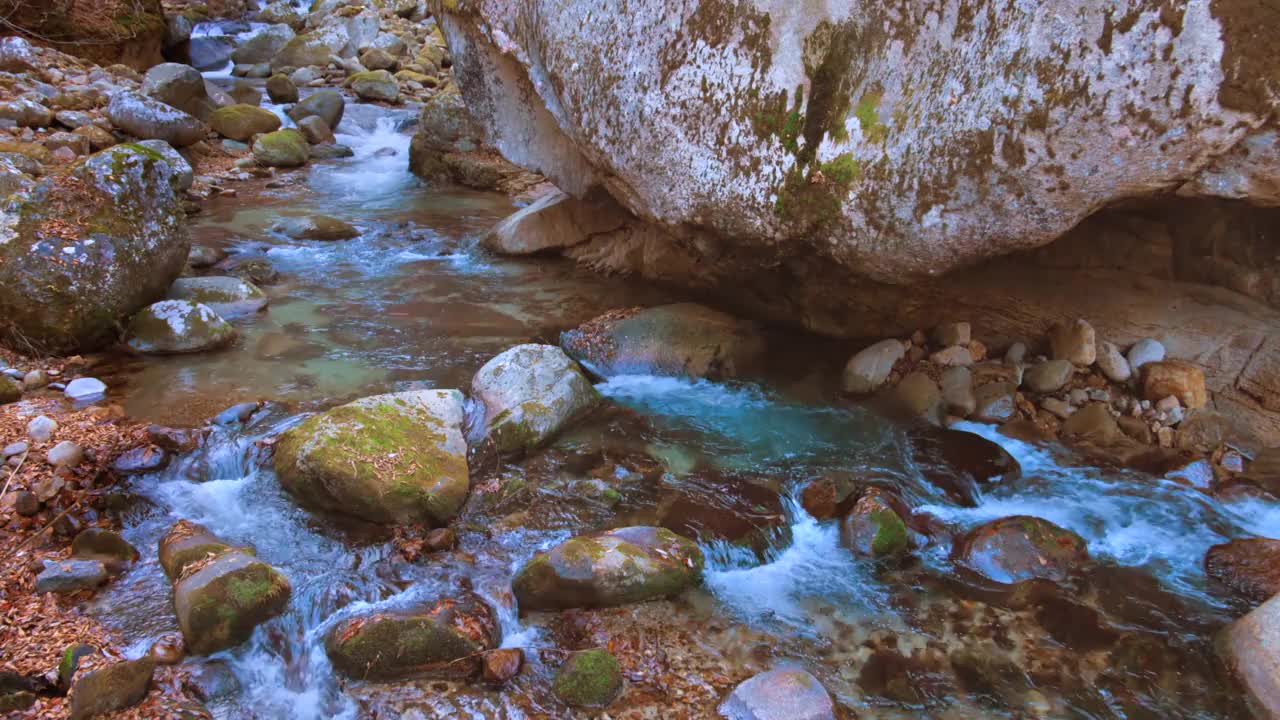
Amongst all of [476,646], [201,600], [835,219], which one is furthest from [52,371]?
[835,219]

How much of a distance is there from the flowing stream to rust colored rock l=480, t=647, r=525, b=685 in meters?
0.06

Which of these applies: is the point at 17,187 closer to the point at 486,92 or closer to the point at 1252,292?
the point at 486,92

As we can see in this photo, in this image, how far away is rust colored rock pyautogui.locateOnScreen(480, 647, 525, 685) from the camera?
3.85 metres

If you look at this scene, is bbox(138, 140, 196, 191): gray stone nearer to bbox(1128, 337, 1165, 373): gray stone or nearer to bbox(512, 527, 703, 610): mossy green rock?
bbox(512, 527, 703, 610): mossy green rock

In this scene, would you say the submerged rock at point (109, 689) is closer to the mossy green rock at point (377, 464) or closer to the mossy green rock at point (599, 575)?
the mossy green rock at point (377, 464)

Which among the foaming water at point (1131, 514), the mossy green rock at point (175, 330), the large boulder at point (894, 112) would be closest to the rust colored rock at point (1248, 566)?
the foaming water at point (1131, 514)

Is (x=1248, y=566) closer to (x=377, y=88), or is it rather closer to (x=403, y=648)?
(x=403, y=648)

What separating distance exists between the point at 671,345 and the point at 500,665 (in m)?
3.80

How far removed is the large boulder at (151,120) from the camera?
11453 millimetres

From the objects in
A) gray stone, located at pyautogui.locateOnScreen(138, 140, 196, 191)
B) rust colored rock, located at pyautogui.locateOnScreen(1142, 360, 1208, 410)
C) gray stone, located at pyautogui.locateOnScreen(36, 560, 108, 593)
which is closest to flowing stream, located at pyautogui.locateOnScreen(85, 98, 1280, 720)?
gray stone, located at pyautogui.locateOnScreen(36, 560, 108, 593)

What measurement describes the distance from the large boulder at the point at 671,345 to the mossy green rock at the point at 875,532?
229 centimetres

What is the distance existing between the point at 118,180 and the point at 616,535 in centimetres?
562

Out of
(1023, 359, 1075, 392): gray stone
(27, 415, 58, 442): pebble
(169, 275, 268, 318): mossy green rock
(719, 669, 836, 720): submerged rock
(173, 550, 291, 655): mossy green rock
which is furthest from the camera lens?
(169, 275, 268, 318): mossy green rock

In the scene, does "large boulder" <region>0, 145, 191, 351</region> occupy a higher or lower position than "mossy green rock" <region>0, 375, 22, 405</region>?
higher
